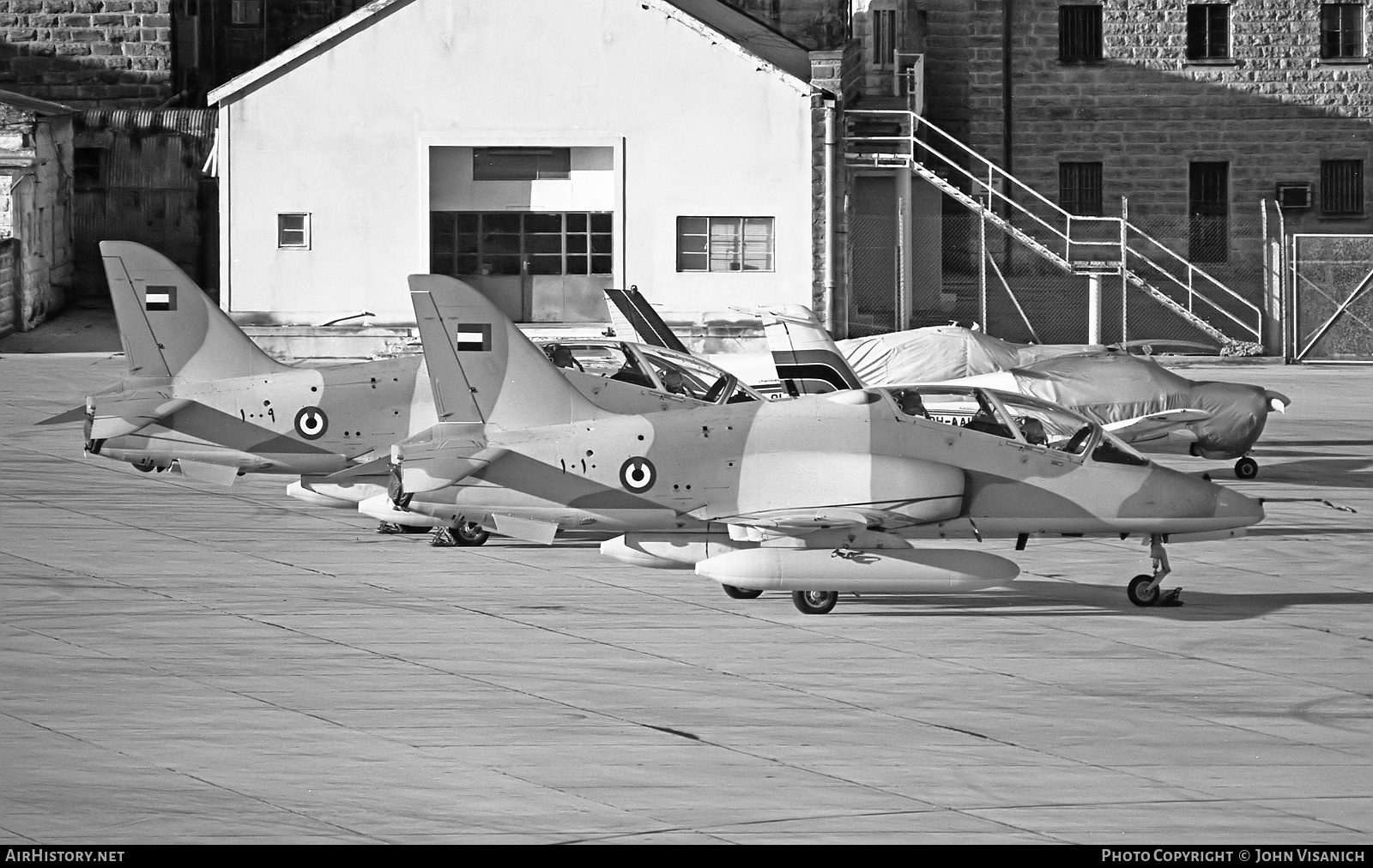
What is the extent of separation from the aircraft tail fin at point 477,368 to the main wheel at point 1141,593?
487cm

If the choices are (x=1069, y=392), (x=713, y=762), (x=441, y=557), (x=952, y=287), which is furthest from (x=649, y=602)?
(x=952, y=287)

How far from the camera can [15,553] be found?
60.0 feet

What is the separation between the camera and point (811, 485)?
52.2 ft

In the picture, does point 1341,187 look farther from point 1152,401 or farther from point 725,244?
point 1152,401

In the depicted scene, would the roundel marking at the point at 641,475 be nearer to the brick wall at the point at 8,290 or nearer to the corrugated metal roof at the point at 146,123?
the brick wall at the point at 8,290

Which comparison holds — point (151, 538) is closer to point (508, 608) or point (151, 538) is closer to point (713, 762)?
point (508, 608)

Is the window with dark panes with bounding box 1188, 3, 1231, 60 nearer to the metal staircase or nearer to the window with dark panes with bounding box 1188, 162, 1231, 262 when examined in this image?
the window with dark panes with bounding box 1188, 162, 1231, 262

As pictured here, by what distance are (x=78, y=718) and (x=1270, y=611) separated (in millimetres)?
9781

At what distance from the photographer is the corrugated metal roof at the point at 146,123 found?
4569 cm

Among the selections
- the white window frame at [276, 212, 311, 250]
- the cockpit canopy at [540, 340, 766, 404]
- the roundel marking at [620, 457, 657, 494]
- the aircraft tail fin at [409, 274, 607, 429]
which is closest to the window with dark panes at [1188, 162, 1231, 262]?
the white window frame at [276, 212, 311, 250]

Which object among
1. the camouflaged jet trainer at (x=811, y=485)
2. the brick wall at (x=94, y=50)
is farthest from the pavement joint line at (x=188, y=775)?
Answer: the brick wall at (x=94, y=50)

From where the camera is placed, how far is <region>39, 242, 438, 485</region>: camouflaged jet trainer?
19.9 metres

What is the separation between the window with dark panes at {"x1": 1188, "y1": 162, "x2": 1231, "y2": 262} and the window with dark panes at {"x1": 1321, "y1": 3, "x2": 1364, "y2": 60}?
4.53 meters

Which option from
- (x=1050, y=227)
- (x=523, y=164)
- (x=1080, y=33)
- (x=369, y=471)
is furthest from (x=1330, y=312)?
(x=369, y=471)
